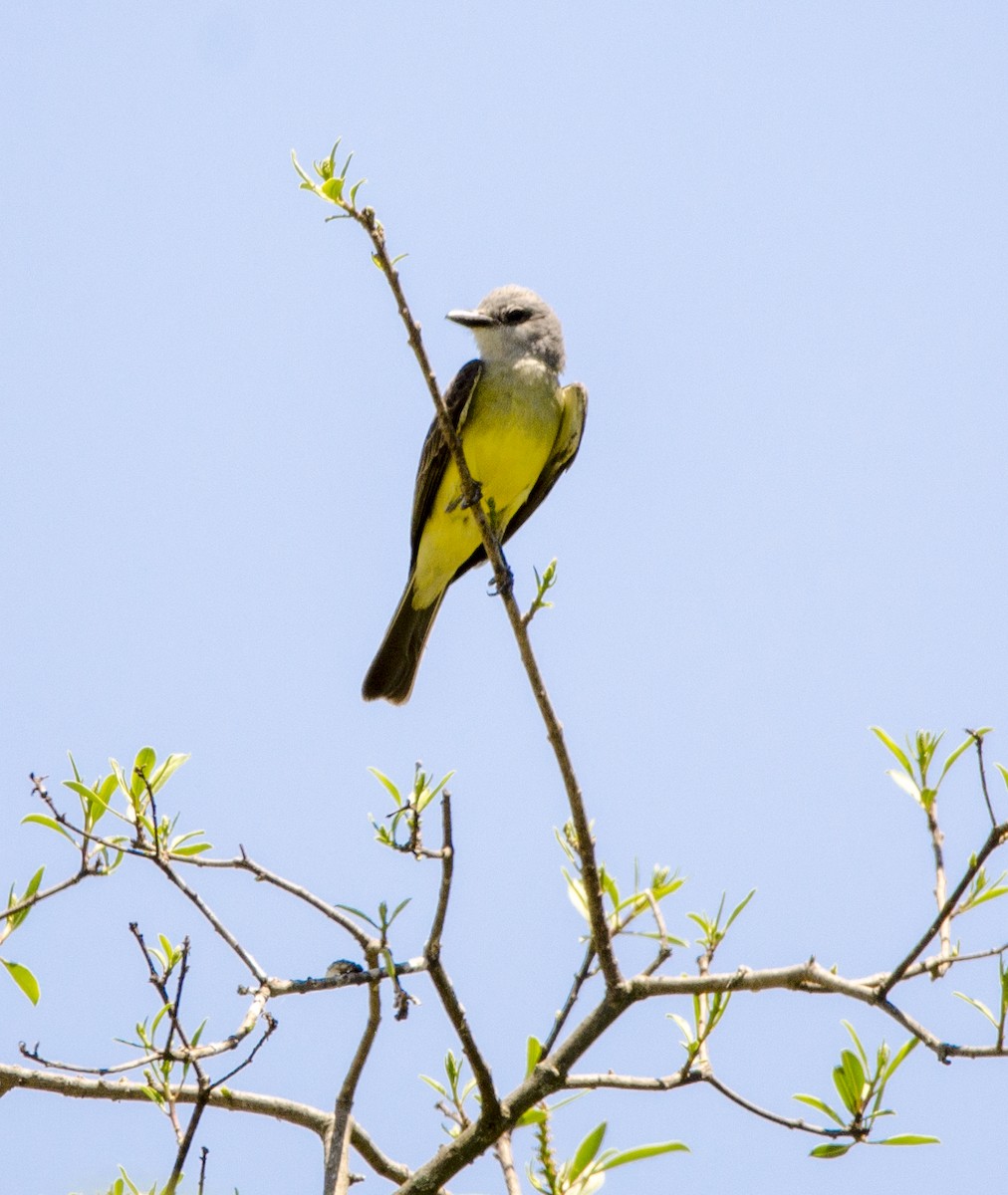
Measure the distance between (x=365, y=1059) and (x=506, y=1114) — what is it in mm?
321

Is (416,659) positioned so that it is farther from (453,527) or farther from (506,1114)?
(506,1114)

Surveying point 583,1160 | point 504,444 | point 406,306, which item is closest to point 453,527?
point 504,444

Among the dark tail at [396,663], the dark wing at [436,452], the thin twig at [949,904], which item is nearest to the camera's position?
the thin twig at [949,904]

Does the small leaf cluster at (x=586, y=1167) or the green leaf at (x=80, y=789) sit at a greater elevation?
the green leaf at (x=80, y=789)

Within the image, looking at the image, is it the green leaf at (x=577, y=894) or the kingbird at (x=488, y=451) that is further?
the kingbird at (x=488, y=451)

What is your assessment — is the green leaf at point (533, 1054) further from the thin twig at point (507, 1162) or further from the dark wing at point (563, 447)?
the dark wing at point (563, 447)

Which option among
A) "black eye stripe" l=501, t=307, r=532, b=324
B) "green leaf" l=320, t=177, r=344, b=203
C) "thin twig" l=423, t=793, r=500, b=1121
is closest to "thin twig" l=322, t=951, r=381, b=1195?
"thin twig" l=423, t=793, r=500, b=1121

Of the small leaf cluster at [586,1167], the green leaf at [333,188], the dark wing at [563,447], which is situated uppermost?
the dark wing at [563,447]

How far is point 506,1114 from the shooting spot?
9.38 feet

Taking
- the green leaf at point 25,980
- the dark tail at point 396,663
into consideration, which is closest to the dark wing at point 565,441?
the dark tail at point 396,663

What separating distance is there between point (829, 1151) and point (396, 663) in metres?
4.29

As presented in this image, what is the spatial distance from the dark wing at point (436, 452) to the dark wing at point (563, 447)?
0.34 metres

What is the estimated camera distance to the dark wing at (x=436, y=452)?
6.48m

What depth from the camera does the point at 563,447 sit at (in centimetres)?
700
